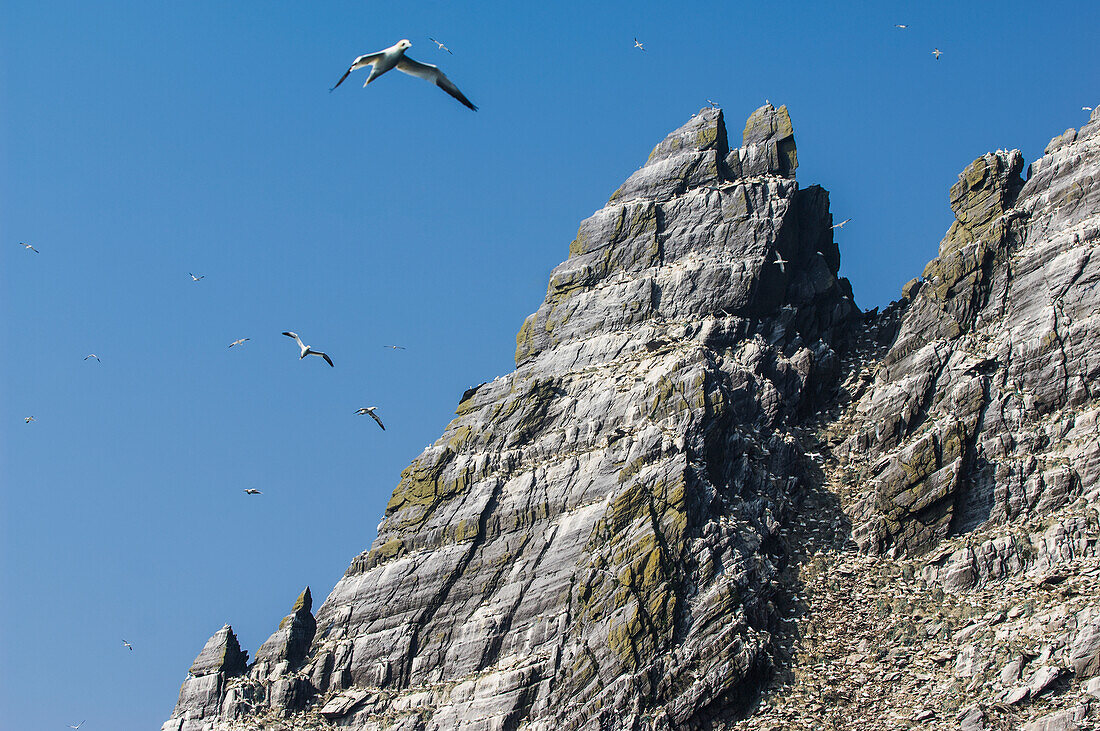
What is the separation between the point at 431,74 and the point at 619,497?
6175 cm

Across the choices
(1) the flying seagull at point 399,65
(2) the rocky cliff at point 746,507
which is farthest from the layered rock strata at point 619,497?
(1) the flying seagull at point 399,65

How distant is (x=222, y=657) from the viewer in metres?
128

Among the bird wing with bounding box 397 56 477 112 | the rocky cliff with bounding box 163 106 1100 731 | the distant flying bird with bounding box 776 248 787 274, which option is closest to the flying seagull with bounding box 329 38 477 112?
the bird wing with bounding box 397 56 477 112

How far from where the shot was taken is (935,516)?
407 ft

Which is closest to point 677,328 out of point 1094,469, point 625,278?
point 625,278

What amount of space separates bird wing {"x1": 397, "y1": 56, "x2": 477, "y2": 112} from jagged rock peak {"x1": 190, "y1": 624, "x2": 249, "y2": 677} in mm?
70281

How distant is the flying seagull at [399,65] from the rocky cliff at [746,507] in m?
56.4

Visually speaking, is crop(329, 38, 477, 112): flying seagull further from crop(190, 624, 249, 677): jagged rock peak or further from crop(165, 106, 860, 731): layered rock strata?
crop(190, 624, 249, 677): jagged rock peak

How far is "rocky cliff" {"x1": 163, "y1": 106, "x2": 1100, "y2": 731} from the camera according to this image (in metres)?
113

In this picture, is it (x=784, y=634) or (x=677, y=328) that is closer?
(x=784, y=634)

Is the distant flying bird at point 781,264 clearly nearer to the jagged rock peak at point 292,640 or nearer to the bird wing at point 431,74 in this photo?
the jagged rock peak at point 292,640

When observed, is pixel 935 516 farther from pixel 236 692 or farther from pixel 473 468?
pixel 236 692

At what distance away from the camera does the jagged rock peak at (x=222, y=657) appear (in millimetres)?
127625

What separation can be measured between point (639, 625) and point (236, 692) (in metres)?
31.8
